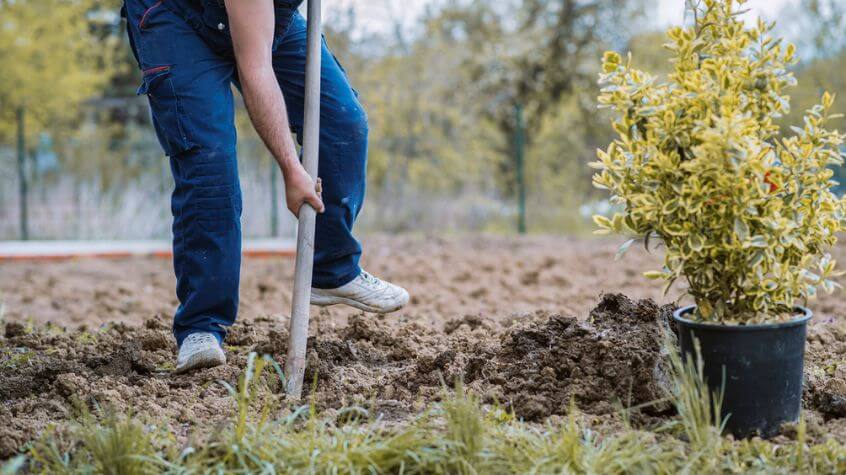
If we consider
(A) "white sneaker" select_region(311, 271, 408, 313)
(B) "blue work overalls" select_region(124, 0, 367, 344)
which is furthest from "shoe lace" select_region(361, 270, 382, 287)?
(B) "blue work overalls" select_region(124, 0, 367, 344)

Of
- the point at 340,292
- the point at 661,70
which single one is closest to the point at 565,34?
the point at 661,70

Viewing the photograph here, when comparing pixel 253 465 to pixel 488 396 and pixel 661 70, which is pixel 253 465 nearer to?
pixel 488 396

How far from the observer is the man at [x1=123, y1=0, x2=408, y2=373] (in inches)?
109

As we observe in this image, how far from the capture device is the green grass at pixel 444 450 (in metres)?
1.99

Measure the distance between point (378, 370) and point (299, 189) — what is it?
0.76 m

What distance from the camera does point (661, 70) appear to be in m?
15.5

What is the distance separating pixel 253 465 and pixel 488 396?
2.70ft

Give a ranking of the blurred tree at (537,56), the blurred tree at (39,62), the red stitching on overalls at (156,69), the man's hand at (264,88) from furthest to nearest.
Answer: the blurred tree at (537,56) < the blurred tree at (39,62) < the red stitching on overalls at (156,69) < the man's hand at (264,88)

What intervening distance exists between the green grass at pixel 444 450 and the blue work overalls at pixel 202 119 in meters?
0.87

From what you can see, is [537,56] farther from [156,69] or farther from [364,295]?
[156,69]

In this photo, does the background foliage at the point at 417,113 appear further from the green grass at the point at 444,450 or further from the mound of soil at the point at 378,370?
the green grass at the point at 444,450

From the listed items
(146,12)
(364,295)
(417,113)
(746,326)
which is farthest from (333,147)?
(417,113)

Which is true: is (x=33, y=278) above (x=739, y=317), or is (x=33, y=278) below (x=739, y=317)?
below

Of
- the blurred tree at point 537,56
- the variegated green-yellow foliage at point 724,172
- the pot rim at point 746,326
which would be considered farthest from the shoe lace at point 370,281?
the blurred tree at point 537,56
